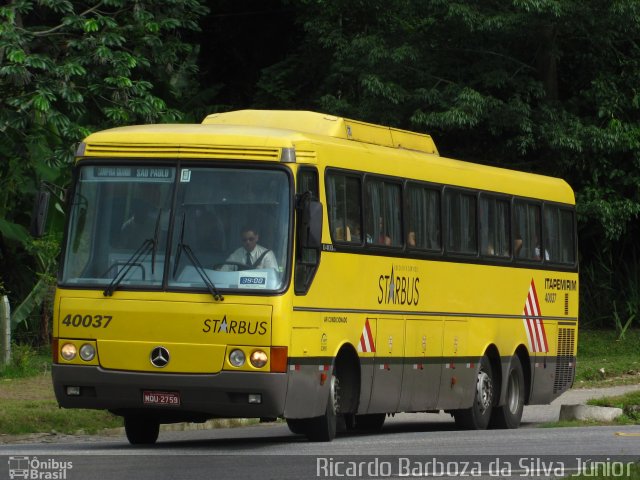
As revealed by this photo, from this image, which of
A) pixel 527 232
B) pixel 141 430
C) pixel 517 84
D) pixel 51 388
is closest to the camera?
pixel 141 430

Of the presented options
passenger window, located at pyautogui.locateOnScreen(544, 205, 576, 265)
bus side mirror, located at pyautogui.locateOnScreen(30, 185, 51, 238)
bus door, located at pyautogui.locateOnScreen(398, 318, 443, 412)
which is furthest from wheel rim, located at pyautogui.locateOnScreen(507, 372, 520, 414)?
bus side mirror, located at pyautogui.locateOnScreen(30, 185, 51, 238)

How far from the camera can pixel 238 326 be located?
14266 mm

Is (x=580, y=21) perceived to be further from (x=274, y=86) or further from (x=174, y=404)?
(x=174, y=404)

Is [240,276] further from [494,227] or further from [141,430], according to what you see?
[494,227]

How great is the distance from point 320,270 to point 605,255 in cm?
1996

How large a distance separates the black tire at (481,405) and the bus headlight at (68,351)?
6281 millimetres

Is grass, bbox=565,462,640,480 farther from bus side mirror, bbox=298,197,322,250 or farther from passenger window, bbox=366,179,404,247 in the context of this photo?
passenger window, bbox=366,179,404,247

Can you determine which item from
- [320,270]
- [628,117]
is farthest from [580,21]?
[320,270]

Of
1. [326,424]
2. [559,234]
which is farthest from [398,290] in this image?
[559,234]

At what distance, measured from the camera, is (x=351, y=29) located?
110 feet

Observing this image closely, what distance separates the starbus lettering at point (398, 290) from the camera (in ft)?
55.1

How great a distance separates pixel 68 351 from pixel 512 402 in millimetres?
7814

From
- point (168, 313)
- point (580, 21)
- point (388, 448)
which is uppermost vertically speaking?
point (580, 21)

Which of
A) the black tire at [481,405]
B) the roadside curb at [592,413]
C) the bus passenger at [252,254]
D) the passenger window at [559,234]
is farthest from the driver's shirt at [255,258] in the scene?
the passenger window at [559,234]
